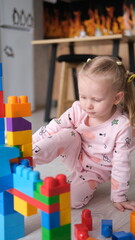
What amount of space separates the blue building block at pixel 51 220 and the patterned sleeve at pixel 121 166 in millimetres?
385

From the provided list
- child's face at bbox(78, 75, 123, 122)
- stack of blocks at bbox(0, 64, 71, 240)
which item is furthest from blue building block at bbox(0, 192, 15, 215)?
child's face at bbox(78, 75, 123, 122)

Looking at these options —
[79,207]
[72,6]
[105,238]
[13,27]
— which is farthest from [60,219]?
[72,6]

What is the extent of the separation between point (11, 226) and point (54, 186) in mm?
252

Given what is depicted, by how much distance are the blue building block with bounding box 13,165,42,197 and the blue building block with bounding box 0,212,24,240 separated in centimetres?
11

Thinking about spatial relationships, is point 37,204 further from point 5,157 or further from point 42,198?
point 5,157

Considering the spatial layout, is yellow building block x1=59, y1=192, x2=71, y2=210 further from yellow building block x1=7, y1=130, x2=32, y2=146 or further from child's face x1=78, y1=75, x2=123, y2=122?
child's face x1=78, y1=75, x2=123, y2=122

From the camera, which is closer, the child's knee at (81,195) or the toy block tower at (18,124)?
the toy block tower at (18,124)

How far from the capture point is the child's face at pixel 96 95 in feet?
2.82

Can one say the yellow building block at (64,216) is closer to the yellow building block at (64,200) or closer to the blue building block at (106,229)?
the yellow building block at (64,200)

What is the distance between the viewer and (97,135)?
0.98 meters

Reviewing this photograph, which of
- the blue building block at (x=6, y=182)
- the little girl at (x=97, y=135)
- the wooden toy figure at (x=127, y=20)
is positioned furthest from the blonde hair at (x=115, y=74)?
the wooden toy figure at (x=127, y=20)

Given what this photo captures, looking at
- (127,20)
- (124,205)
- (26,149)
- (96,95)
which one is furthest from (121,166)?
(127,20)

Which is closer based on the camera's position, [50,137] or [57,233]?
[57,233]

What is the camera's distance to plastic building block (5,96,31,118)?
676 mm
